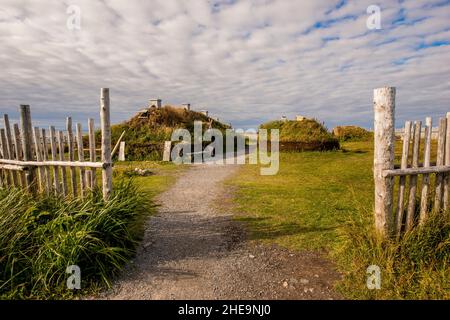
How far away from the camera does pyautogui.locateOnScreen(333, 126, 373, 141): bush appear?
26.9 meters

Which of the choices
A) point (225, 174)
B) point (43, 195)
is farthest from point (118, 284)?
point (225, 174)

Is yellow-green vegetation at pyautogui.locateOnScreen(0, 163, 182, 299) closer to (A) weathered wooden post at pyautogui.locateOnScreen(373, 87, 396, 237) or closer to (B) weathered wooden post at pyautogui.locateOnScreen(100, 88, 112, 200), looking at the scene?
(B) weathered wooden post at pyautogui.locateOnScreen(100, 88, 112, 200)

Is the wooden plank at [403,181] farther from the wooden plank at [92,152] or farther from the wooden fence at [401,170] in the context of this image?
the wooden plank at [92,152]

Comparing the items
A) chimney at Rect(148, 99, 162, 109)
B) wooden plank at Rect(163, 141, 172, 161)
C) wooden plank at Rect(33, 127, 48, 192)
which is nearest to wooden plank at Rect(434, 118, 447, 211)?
wooden plank at Rect(33, 127, 48, 192)

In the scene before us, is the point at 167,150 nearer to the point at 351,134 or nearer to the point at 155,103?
the point at 155,103

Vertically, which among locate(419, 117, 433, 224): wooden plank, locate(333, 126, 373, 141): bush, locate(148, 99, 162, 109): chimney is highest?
locate(148, 99, 162, 109): chimney

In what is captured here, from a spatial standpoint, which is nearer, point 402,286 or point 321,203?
point 402,286

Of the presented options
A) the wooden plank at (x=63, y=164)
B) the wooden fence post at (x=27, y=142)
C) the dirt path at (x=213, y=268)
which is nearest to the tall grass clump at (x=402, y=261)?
the dirt path at (x=213, y=268)

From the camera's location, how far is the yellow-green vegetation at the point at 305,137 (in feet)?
61.5

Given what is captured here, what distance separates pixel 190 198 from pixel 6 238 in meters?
4.96

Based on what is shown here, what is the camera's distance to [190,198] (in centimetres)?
888

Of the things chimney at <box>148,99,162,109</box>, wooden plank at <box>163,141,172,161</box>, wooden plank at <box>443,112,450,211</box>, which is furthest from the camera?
chimney at <box>148,99,162,109</box>

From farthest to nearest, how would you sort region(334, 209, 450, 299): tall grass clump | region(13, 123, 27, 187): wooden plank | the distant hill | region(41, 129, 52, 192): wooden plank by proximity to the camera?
the distant hill, region(13, 123, 27, 187): wooden plank, region(41, 129, 52, 192): wooden plank, region(334, 209, 450, 299): tall grass clump

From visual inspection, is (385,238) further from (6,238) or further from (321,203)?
(6,238)
